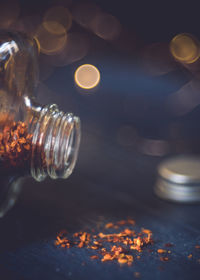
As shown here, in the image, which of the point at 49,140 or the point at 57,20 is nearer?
the point at 49,140

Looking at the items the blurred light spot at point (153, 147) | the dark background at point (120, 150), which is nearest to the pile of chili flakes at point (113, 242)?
the dark background at point (120, 150)

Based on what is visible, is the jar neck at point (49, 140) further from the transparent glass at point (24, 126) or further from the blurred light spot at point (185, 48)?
the blurred light spot at point (185, 48)

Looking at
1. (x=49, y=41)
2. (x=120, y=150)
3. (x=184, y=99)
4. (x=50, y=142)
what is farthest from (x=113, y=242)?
(x=49, y=41)

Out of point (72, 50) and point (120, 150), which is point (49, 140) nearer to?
point (120, 150)

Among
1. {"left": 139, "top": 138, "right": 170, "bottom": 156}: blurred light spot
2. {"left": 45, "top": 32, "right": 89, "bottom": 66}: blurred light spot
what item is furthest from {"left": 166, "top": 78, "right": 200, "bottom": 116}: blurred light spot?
{"left": 45, "top": 32, "right": 89, "bottom": 66}: blurred light spot

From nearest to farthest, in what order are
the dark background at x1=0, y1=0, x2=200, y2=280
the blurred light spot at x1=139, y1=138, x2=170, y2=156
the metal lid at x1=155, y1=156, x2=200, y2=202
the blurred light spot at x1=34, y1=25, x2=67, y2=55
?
the dark background at x1=0, y1=0, x2=200, y2=280, the metal lid at x1=155, y1=156, x2=200, y2=202, the blurred light spot at x1=139, y1=138, x2=170, y2=156, the blurred light spot at x1=34, y1=25, x2=67, y2=55

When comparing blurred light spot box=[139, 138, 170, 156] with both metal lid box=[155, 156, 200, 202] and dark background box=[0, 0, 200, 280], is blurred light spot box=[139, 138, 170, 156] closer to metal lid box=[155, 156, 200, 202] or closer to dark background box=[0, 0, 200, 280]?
dark background box=[0, 0, 200, 280]

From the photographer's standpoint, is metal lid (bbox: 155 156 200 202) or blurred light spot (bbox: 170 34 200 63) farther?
blurred light spot (bbox: 170 34 200 63)

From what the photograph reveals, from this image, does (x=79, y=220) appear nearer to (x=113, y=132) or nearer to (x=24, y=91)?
(x=24, y=91)
